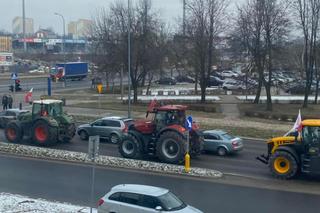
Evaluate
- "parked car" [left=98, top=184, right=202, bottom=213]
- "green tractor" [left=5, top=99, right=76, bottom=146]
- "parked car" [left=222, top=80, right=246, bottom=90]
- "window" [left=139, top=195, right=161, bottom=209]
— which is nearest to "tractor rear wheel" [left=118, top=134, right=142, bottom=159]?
"green tractor" [left=5, top=99, right=76, bottom=146]

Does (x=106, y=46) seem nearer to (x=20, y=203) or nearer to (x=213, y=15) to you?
Result: (x=213, y=15)

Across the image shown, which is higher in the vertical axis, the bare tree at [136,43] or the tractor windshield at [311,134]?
the bare tree at [136,43]

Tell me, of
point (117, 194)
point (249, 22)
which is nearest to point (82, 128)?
point (117, 194)

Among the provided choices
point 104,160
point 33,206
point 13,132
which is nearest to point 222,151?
point 104,160

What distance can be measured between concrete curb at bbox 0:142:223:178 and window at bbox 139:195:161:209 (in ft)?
26.1

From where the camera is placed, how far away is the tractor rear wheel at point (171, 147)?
23.8 metres

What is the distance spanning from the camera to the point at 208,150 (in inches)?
1080

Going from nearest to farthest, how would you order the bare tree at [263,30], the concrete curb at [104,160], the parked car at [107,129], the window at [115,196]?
the window at [115,196] < the concrete curb at [104,160] < the parked car at [107,129] < the bare tree at [263,30]

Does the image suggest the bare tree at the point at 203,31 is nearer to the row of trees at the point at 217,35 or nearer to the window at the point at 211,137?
the row of trees at the point at 217,35

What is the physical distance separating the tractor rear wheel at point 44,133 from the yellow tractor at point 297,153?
1124 cm

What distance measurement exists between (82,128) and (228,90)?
39711mm

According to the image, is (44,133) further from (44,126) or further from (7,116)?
(7,116)

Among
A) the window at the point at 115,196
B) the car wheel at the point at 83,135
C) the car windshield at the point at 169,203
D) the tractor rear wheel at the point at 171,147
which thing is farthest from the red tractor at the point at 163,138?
the window at the point at 115,196

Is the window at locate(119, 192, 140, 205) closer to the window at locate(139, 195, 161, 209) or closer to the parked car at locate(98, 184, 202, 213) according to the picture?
the parked car at locate(98, 184, 202, 213)
